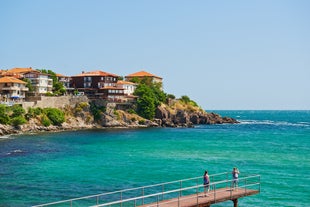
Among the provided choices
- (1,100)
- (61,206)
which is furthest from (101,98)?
(61,206)

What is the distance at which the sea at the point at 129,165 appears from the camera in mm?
34656

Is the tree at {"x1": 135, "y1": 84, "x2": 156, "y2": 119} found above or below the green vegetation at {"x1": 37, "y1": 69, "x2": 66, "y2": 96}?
below

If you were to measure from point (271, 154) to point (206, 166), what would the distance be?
17148 millimetres

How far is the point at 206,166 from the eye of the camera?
48656 millimetres

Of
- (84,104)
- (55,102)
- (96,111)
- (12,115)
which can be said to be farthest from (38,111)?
(96,111)

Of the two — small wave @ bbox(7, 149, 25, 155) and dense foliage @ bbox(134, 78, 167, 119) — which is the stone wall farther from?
small wave @ bbox(7, 149, 25, 155)

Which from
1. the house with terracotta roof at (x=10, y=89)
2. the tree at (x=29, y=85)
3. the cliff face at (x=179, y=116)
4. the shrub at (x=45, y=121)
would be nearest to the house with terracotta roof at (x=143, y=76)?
the cliff face at (x=179, y=116)

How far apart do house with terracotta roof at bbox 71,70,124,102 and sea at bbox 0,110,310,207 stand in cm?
4423

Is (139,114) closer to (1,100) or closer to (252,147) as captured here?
(1,100)

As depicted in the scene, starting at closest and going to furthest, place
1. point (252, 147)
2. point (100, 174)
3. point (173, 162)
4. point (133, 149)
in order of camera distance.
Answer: point (100, 174) < point (173, 162) < point (133, 149) < point (252, 147)

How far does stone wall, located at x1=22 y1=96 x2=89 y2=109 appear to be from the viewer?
319 ft

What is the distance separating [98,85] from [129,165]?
79713mm

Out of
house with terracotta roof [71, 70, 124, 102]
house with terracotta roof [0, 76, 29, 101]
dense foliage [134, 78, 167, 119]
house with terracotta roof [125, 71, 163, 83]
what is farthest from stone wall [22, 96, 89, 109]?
house with terracotta roof [125, 71, 163, 83]

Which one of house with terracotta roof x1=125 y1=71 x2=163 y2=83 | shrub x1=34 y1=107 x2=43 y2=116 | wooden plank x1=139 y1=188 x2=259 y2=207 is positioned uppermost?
house with terracotta roof x1=125 y1=71 x2=163 y2=83
